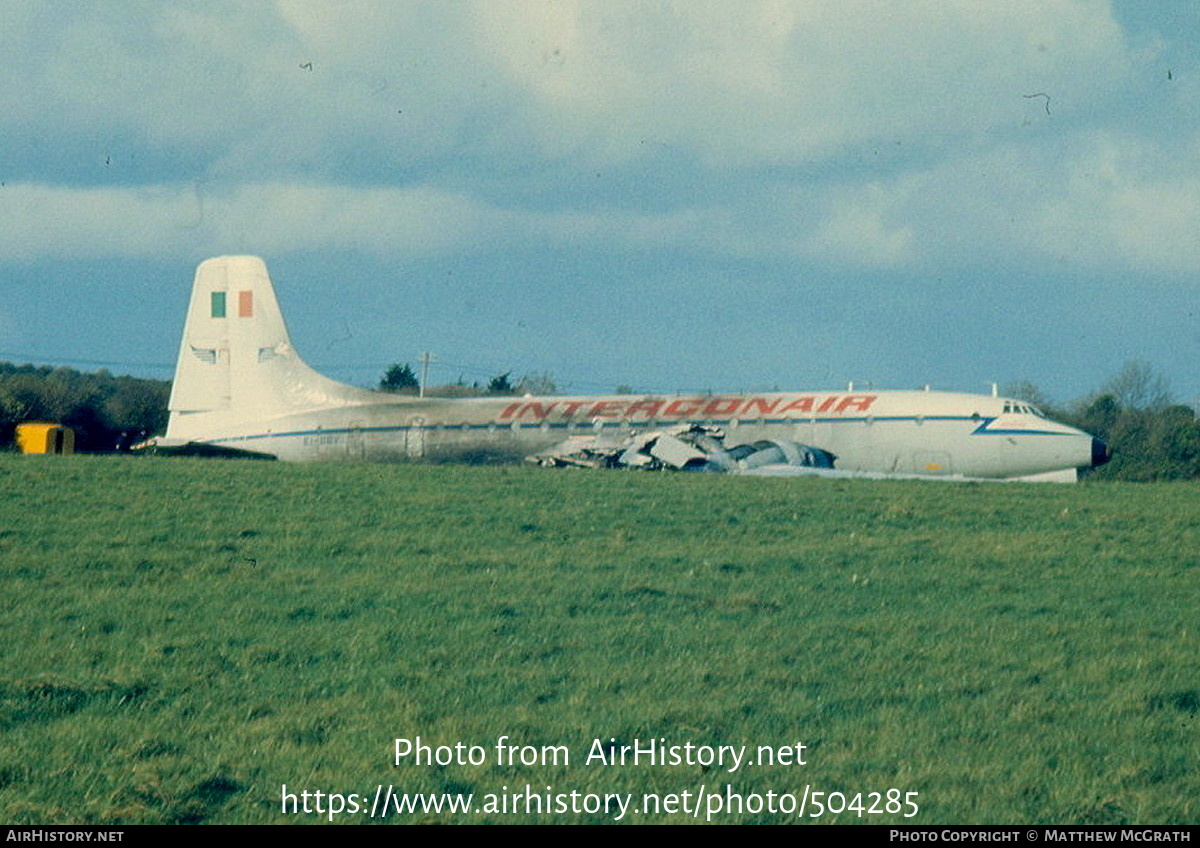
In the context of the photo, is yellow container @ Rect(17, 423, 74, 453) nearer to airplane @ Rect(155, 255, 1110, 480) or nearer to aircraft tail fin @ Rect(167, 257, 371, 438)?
airplane @ Rect(155, 255, 1110, 480)

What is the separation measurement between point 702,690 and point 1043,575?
7.82m

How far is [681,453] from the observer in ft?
124

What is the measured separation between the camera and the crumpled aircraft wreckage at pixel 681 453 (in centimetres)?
3709

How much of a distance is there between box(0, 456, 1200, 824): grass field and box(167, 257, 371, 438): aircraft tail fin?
72.6 feet

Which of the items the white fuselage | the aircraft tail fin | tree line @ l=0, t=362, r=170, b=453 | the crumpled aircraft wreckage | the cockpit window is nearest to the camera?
the white fuselage

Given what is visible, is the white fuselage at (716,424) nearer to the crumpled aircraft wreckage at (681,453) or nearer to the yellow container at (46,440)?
the crumpled aircraft wreckage at (681,453)

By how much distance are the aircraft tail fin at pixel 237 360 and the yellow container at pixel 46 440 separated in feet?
12.8

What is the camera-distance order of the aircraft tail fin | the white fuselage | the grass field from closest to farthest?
the grass field, the white fuselage, the aircraft tail fin

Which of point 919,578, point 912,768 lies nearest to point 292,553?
point 919,578

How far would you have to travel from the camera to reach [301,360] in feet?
142

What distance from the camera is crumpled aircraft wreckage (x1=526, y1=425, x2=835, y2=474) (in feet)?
122

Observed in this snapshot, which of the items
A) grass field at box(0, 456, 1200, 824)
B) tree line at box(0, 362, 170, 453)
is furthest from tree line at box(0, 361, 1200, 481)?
grass field at box(0, 456, 1200, 824)

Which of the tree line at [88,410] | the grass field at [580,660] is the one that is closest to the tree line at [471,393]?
the tree line at [88,410]

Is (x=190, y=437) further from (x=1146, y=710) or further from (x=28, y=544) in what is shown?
(x=1146, y=710)
